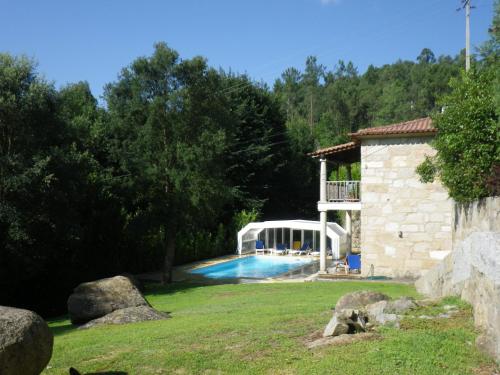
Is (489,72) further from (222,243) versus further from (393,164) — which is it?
(222,243)

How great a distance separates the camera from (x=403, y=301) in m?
8.21

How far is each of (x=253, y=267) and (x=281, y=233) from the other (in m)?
6.65

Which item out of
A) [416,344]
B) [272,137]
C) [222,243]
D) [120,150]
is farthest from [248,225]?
[416,344]

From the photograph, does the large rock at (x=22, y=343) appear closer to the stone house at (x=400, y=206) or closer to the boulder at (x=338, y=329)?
the boulder at (x=338, y=329)

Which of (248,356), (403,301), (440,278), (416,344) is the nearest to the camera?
(416,344)

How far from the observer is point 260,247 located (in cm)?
3212

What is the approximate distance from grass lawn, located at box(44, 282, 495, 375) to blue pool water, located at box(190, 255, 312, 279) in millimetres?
13157

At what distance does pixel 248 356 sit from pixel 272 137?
114 feet

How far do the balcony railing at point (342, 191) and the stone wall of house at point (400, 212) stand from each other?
213 centimetres

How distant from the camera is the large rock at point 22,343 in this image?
5.40 meters

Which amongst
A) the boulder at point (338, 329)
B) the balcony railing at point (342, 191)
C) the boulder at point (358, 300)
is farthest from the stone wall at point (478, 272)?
the balcony railing at point (342, 191)

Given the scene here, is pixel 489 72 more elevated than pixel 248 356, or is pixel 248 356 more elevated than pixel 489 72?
pixel 489 72

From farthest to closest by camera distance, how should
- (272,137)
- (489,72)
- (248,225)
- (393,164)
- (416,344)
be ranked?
(272,137), (248,225), (393,164), (489,72), (416,344)

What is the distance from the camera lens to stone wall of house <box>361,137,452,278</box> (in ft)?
63.0
